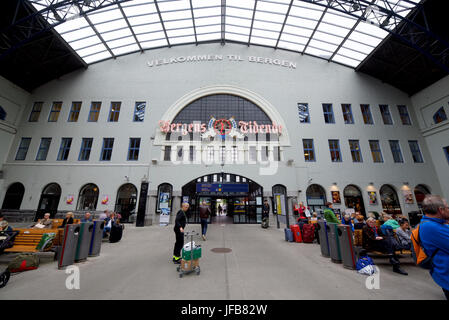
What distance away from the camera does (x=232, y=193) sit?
17.2m

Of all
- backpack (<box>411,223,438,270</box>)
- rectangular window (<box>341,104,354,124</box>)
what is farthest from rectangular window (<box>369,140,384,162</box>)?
backpack (<box>411,223,438,270</box>)

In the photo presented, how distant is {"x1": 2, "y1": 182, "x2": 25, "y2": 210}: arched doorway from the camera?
1612 cm

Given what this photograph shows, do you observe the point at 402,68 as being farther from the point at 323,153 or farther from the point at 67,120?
the point at 67,120

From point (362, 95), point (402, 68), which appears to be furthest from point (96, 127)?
point (402, 68)

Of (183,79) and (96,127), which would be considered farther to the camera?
(183,79)

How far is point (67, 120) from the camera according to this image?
18.7 meters

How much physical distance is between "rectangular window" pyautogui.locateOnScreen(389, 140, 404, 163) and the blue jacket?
71.2 feet

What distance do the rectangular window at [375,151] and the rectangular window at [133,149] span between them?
24.8m

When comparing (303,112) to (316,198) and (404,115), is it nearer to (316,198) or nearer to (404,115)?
(316,198)

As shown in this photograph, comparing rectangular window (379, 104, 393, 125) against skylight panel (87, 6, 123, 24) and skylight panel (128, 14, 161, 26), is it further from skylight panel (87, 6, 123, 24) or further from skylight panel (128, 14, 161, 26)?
skylight panel (87, 6, 123, 24)

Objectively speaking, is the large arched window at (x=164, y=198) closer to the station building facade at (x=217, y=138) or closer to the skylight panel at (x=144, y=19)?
the station building facade at (x=217, y=138)

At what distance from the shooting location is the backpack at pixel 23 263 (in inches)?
192

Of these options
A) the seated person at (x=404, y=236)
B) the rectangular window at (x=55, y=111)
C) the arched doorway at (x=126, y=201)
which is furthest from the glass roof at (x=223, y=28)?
the seated person at (x=404, y=236)
